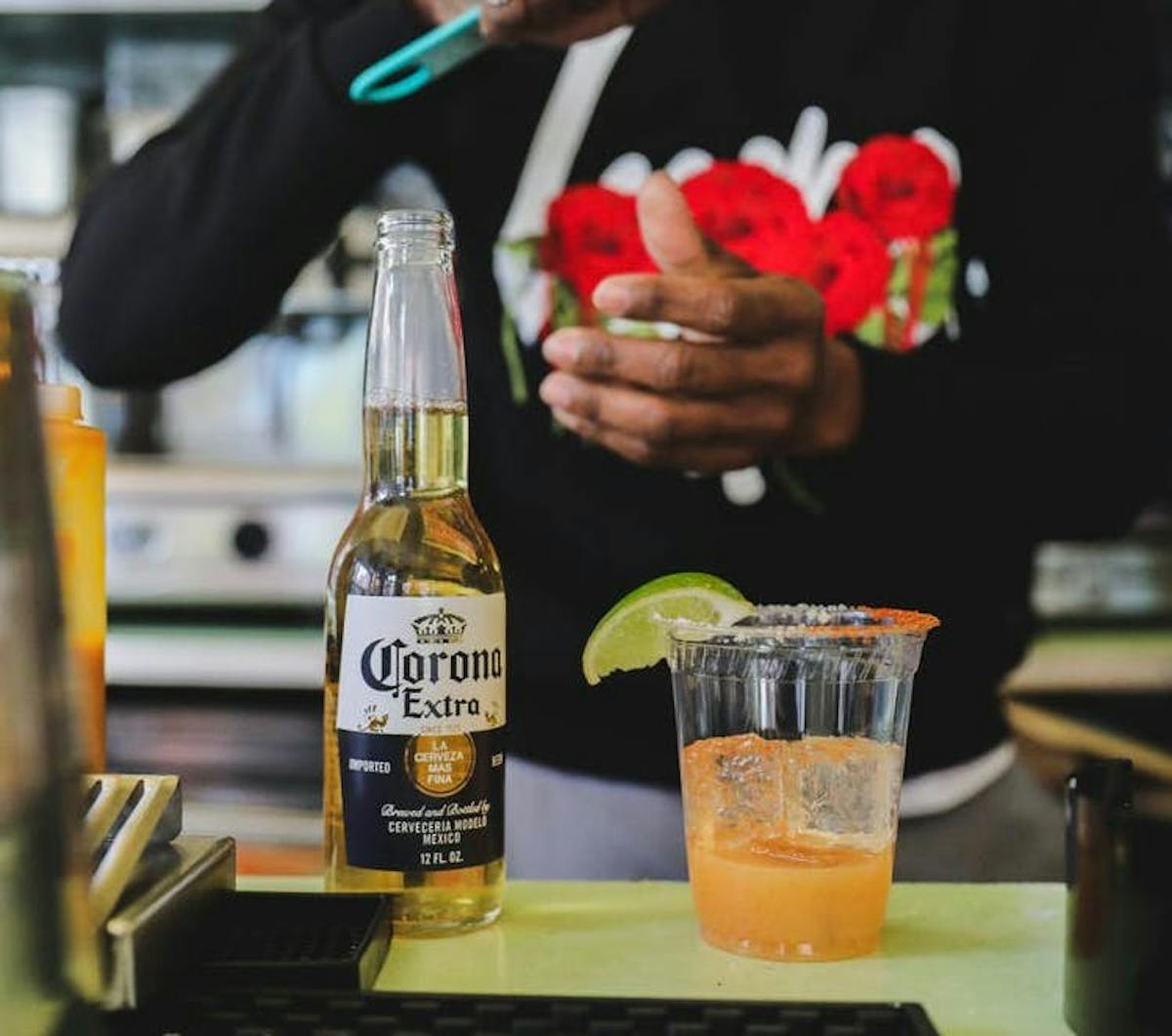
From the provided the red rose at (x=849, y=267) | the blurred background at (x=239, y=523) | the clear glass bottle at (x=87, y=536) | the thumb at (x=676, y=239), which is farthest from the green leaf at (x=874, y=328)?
the blurred background at (x=239, y=523)

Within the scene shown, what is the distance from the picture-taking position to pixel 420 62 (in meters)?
0.81

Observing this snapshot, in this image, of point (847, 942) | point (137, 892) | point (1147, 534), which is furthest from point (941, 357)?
point (1147, 534)

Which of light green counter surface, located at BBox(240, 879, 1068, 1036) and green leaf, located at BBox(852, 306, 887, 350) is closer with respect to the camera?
light green counter surface, located at BBox(240, 879, 1068, 1036)

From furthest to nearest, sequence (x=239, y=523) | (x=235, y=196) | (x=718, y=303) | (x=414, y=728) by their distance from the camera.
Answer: (x=239, y=523)
(x=235, y=196)
(x=718, y=303)
(x=414, y=728)

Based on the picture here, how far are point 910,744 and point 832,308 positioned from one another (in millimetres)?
307

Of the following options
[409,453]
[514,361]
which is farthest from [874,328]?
[409,453]

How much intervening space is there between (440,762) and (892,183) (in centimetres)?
59

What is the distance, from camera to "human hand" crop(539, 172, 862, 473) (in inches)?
29.4

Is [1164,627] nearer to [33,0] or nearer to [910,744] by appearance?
[910,744]

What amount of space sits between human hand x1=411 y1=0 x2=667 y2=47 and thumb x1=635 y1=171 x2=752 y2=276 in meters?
0.10

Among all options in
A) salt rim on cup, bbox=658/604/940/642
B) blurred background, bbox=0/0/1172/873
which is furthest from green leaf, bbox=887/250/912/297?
blurred background, bbox=0/0/1172/873

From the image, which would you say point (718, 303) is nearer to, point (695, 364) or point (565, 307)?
point (695, 364)

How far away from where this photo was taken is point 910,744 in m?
0.94

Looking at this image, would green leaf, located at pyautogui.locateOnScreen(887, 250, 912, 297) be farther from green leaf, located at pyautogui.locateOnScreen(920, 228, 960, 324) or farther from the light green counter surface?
the light green counter surface
